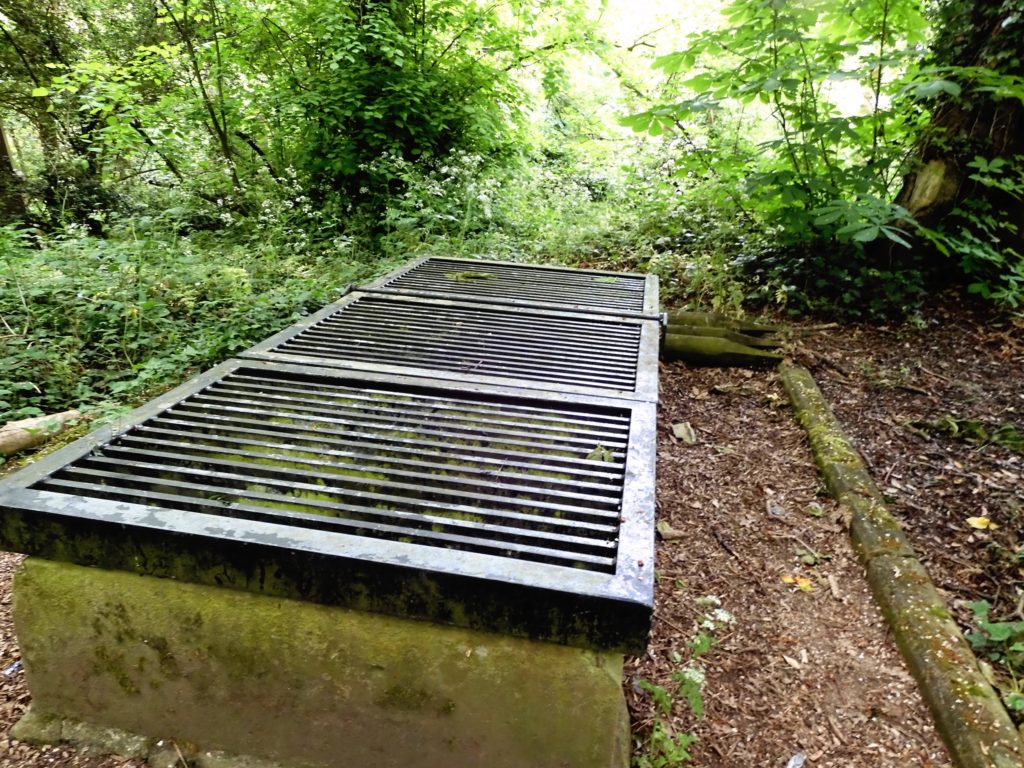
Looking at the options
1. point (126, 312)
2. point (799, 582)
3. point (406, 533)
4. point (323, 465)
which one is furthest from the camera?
point (126, 312)

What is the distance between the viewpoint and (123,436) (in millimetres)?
2102

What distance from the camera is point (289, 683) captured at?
175 cm

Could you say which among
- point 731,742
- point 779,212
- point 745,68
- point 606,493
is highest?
point 745,68

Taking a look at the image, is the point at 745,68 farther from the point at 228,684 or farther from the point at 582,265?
the point at 228,684

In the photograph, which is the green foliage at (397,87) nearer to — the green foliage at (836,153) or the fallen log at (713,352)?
the green foliage at (836,153)

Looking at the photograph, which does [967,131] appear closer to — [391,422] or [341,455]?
[391,422]

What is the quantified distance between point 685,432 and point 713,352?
122 cm

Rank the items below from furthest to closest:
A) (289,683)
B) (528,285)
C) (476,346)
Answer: (528,285)
(476,346)
(289,683)

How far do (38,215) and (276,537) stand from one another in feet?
29.8

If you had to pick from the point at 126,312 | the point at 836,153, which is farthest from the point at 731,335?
A: the point at 126,312

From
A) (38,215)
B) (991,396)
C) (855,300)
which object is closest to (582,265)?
(855,300)

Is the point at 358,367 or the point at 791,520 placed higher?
the point at 358,367

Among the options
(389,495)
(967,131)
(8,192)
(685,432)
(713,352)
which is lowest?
(685,432)

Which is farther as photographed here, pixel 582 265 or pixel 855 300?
pixel 582 265
